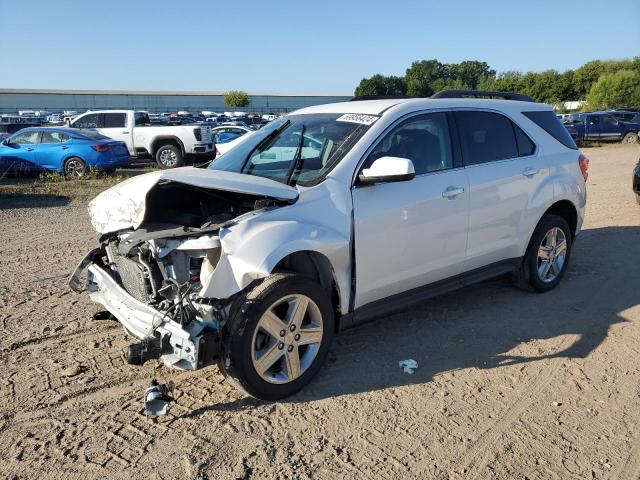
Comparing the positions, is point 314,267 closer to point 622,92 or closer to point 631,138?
point 631,138

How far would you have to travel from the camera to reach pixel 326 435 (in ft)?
10.7

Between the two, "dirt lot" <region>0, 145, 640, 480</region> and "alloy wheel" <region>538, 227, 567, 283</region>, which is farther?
"alloy wheel" <region>538, 227, 567, 283</region>

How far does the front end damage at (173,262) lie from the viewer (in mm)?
3293

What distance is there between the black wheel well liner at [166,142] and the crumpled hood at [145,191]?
14.3 meters

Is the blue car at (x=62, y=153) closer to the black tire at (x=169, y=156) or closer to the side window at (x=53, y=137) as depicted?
the side window at (x=53, y=137)

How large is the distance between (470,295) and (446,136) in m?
1.80

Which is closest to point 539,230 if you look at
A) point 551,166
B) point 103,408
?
point 551,166

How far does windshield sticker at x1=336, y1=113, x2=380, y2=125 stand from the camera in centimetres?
424

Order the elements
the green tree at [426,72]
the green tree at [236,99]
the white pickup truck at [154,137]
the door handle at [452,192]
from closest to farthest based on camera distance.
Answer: the door handle at [452,192] → the white pickup truck at [154,137] → the green tree at [236,99] → the green tree at [426,72]

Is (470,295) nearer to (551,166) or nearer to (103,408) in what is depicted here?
(551,166)

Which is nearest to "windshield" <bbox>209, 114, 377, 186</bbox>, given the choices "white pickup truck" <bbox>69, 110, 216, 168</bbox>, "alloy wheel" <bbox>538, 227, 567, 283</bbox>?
"alloy wheel" <bbox>538, 227, 567, 283</bbox>

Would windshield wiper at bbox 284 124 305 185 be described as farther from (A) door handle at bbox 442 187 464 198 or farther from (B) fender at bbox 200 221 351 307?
(A) door handle at bbox 442 187 464 198

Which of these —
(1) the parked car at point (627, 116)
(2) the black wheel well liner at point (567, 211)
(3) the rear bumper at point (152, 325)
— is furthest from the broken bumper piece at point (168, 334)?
(1) the parked car at point (627, 116)

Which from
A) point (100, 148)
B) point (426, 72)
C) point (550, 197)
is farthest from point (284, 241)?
point (426, 72)
